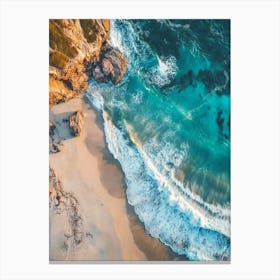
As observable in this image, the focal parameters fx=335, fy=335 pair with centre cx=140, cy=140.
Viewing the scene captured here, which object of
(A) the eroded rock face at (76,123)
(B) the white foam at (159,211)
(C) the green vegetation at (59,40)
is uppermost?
(C) the green vegetation at (59,40)

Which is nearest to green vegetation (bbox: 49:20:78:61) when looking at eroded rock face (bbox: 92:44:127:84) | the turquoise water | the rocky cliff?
the rocky cliff

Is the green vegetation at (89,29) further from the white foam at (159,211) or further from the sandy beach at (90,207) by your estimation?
the white foam at (159,211)

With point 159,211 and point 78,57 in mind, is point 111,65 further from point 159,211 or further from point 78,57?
point 159,211

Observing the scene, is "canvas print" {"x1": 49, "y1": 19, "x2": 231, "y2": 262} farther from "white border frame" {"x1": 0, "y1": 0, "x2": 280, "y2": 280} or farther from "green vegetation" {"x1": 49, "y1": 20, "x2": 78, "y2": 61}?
"white border frame" {"x1": 0, "y1": 0, "x2": 280, "y2": 280}
